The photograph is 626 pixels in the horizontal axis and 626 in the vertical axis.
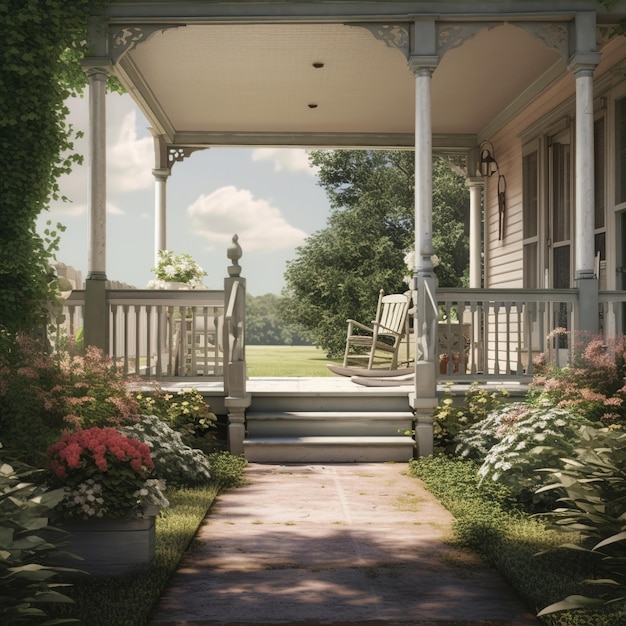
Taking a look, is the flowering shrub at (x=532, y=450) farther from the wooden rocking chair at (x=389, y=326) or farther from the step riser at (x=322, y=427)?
the wooden rocking chair at (x=389, y=326)

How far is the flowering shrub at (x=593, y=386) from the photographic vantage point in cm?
533

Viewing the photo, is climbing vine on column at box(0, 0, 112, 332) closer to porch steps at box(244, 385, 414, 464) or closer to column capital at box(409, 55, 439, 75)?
porch steps at box(244, 385, 414, 464)

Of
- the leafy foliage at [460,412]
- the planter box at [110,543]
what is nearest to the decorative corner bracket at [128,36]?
the leafy foliage at [460,412]

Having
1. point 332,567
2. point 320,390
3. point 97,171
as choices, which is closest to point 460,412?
point 320,390

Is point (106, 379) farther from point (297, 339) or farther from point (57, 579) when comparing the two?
point (297, 339)

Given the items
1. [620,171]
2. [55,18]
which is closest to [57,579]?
[55,18]

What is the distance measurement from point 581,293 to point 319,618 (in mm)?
4278

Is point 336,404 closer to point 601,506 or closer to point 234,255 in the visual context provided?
point 234,255

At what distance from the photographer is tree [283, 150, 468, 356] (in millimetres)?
18641

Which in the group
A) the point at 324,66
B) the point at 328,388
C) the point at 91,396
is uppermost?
the point at 324,66

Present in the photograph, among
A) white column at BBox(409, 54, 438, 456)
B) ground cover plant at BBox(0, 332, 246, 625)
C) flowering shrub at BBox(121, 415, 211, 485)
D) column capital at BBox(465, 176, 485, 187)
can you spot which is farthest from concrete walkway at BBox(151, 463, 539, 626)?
column capital at BBox(465, 176, 485, 187)

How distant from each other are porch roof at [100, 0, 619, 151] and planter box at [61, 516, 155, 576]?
415 cm

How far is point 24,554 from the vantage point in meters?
3.00

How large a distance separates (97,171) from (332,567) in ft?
13.4
